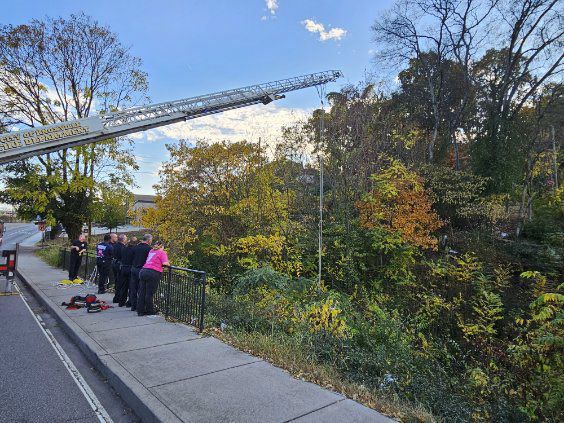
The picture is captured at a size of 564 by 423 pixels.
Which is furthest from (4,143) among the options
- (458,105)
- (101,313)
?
(458,105)

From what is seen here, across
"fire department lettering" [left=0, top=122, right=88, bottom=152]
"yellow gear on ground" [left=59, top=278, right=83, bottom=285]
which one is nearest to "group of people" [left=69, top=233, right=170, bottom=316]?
"yellow gear on ground" [left=59, top=278, right=83, bottom=285]

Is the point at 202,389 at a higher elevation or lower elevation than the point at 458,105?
lower

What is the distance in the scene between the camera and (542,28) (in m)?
20.9

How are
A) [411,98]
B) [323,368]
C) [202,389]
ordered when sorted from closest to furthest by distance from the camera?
[202,389] < [323,368] < [411,98]

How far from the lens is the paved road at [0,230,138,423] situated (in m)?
3.91

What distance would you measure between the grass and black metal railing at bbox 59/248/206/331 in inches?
21.7

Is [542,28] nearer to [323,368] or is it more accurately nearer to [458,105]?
[458,105]

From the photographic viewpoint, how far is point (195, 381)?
4367mm

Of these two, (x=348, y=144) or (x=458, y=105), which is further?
(x=458, y=105)

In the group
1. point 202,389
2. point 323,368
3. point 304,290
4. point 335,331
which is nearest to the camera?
point 202,389

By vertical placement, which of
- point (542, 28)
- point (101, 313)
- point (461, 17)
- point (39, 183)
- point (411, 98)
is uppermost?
point (461, 17)

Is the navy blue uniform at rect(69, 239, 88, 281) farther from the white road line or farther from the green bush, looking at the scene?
the green bush

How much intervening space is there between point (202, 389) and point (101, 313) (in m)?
5.16

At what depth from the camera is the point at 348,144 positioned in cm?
1259
